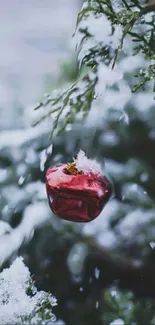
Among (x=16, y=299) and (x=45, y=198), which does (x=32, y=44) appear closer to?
(x=45, y=198)

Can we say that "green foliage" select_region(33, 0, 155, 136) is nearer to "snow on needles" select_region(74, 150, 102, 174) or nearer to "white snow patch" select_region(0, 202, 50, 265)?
"snow on needles" select_region(74, 150, 102, 174)

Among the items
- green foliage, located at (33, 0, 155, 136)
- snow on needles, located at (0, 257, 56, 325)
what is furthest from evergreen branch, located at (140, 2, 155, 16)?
snow on needles, located at (0, 257, 56, 325)

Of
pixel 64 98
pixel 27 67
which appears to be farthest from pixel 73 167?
pixel 27 67

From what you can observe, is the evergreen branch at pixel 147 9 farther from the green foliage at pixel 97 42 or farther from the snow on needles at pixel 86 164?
the snow on needles at pixel 86 164

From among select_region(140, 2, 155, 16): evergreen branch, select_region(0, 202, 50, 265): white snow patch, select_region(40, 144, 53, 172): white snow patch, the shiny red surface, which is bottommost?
select_region(0, 202, 50, 265): white snow patch

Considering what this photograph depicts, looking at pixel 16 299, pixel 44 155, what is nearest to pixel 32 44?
pixel 44 155

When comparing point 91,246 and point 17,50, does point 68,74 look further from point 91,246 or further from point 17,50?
point 91,246
